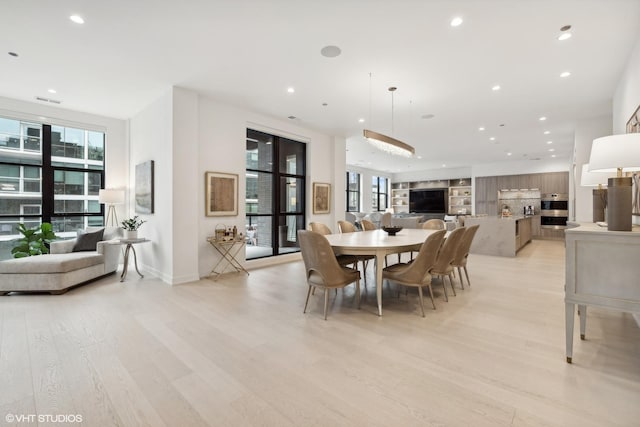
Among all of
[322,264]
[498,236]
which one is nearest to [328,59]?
[322,264]

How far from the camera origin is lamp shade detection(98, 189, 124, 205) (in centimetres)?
534

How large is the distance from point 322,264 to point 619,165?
2.45 m

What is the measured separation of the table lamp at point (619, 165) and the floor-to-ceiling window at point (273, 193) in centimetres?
513

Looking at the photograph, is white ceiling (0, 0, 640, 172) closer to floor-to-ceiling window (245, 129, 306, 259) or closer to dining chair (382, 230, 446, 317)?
floor-to-ceiling window (245, 129, 306, 259)

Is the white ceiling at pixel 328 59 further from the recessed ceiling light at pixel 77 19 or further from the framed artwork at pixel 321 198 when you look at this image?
the framed artwork at pixel 321 198

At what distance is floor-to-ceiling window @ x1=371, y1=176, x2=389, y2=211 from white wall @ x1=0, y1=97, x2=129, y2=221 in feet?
33.2

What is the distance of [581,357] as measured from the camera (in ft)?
7.42

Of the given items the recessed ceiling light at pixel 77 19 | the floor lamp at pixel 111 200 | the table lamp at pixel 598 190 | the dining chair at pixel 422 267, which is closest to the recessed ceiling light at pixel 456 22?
the table lamp at pixel 598 190

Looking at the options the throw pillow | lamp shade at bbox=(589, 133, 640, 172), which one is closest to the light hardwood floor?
the throw pillow

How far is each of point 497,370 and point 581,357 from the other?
31.1 inches

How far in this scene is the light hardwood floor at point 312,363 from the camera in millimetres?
1665

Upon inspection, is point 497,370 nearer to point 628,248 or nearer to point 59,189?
point 628,248

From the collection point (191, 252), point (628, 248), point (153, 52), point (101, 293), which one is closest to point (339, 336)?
point (628, 248)

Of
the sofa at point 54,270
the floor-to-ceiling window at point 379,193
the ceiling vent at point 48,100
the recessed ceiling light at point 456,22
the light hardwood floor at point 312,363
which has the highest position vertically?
the recessed ceiling light at point 456,22
